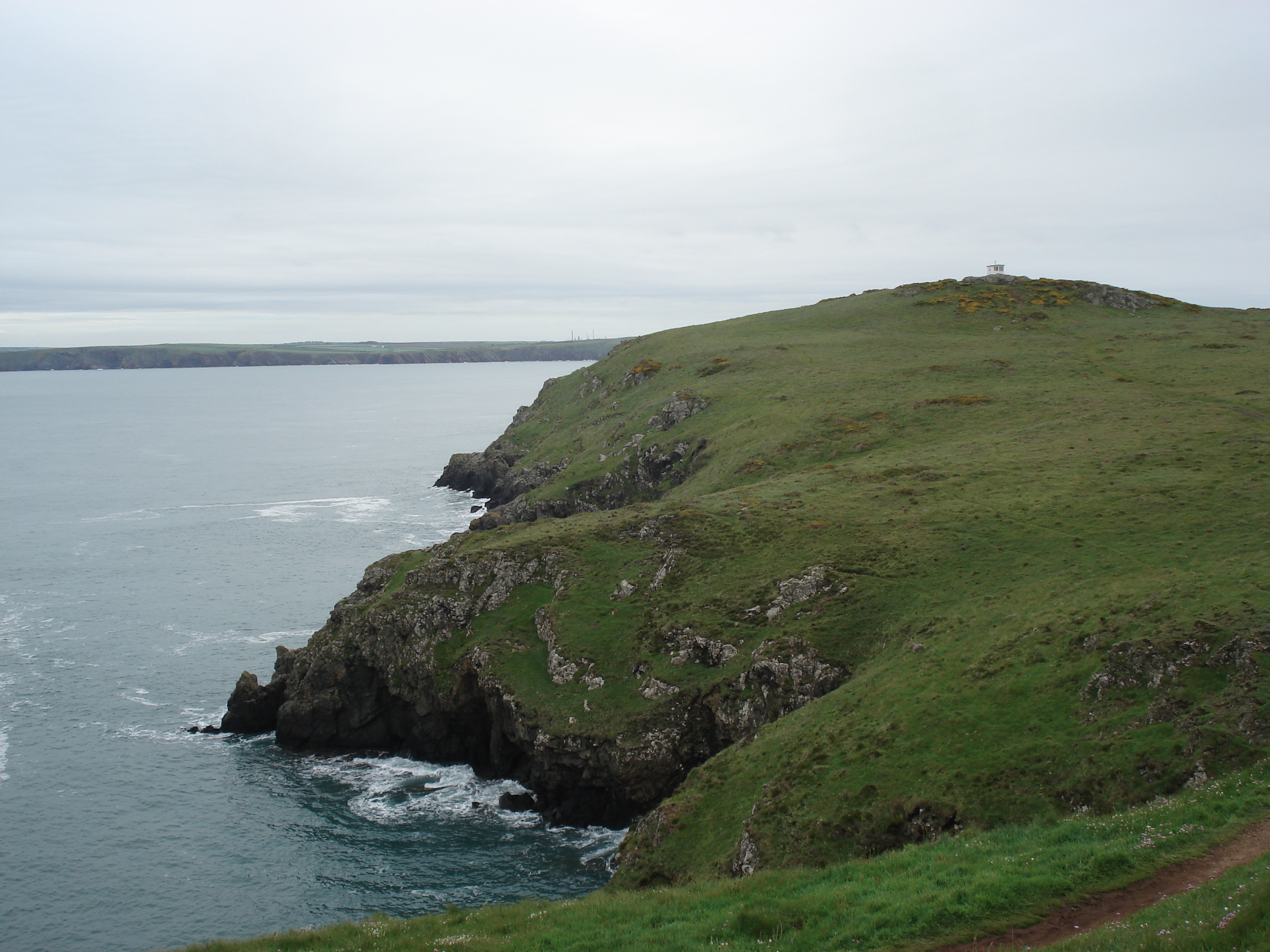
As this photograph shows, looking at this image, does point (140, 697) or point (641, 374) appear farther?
point (641, 374)

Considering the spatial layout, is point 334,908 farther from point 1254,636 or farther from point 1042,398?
point 1042,398

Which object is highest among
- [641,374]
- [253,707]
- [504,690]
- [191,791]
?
[641,374]

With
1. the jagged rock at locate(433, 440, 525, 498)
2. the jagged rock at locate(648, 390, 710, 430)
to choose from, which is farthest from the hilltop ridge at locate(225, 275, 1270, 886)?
the jagged rock at locate(433, 440, 525, 498)

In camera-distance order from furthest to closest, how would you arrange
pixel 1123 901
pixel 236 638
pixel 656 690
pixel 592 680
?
1. pixel 236 638
2. pixel 592 680
3. pixel 656 690
4. pixel 1123 901

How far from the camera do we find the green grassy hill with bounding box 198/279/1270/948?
96.5 ft

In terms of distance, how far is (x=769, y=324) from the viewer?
14738 cm

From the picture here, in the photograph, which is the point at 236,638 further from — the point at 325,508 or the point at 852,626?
the point at 325,508

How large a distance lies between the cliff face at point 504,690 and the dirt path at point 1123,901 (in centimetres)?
2317

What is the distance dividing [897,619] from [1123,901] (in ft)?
86.4

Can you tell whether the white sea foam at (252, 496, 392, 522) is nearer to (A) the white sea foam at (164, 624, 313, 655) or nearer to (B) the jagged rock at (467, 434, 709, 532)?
(B) the jagged rock at (467, 434, 709, 532)

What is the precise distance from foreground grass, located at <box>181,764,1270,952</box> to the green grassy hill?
184mm

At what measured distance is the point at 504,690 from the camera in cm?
4975

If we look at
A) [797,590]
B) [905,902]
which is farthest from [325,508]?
[905,902]

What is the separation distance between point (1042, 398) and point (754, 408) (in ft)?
95.1
